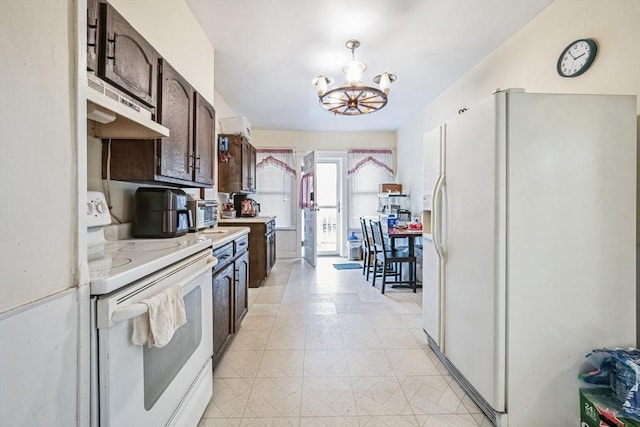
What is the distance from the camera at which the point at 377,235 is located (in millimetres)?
4008

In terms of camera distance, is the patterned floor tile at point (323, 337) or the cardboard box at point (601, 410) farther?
the patterned floor tile at point (323, 337)

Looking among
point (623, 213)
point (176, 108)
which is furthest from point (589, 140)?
point (176, 108)

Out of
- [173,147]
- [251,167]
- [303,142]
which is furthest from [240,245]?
[303,142]

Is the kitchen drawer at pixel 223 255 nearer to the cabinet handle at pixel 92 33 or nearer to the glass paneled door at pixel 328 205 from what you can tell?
the cabinet handle at pixel 92 33

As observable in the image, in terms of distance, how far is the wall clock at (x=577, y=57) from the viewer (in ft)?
6.19

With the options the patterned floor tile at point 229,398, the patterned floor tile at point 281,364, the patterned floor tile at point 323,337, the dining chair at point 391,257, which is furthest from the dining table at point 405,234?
the patterned floor tile at point 229,398

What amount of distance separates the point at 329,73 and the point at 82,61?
300cm

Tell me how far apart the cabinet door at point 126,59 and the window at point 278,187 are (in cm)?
419

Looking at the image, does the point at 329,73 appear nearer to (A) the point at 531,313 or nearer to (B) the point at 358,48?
(B) the point at 358,48

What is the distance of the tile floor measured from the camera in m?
1.60

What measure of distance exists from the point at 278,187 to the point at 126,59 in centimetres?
455

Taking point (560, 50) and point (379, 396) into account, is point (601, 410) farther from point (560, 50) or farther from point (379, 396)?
point (560, 50)

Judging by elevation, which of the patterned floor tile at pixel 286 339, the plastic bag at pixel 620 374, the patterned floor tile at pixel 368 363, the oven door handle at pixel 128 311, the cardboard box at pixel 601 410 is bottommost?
the patterned floor tile at pixel 368 363

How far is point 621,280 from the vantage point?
1.46m
